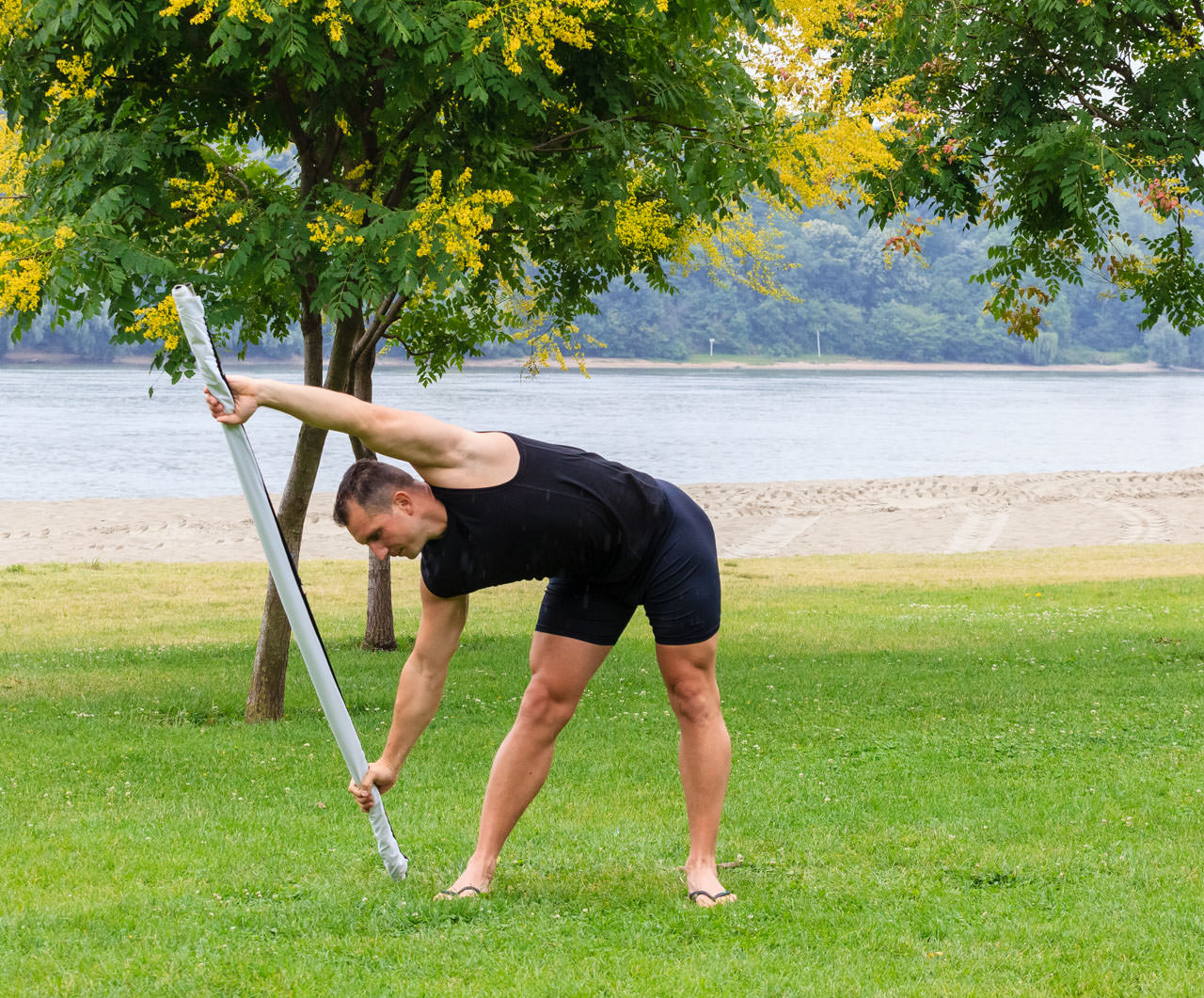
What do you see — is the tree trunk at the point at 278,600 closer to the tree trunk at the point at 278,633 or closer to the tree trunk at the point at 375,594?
the tree trunk at the point at 278,633

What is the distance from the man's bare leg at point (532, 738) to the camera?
4301mm

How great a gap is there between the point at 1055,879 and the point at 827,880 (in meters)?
0.78

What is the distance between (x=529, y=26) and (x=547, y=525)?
3.83 m

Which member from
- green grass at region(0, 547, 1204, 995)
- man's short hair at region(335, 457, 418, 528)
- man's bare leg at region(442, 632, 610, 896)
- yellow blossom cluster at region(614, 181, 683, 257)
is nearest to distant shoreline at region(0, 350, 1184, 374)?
yellow blossom cluster at region(614, 181, 683, 257)

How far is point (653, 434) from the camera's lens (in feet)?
183

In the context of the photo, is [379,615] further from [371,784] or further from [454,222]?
[371,784]

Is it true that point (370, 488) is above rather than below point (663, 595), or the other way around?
above

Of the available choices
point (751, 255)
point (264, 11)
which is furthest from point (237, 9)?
point (751, 255)

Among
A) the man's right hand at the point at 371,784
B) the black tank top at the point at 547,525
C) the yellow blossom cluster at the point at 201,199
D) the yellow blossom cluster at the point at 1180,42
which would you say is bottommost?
the man's right hand at the point at 371,784

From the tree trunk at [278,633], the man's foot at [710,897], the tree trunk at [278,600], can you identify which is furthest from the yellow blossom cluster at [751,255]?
the man's foot at [710,897]

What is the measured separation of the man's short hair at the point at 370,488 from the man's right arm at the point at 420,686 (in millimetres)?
434

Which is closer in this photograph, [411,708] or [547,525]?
[547,525]

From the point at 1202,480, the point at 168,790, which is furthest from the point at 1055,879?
the point at 1202,480

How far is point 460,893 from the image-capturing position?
14.3 feet
